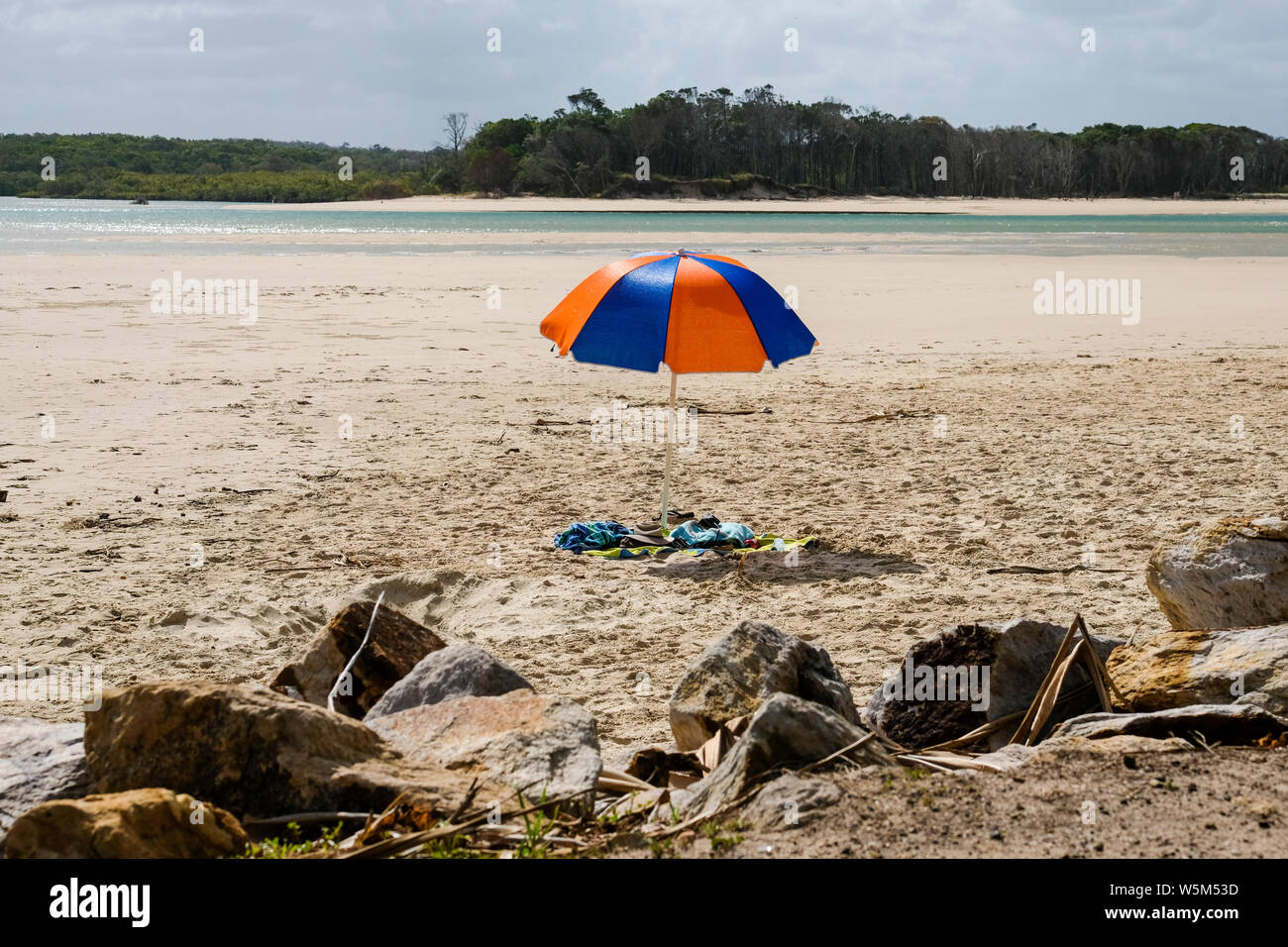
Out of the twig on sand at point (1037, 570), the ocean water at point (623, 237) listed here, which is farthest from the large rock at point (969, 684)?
the ocean water at point (623, 237)

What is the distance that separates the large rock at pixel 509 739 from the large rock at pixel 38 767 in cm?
92

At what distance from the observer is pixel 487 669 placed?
4.27m

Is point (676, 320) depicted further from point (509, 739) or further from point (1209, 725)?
point (1209, 725)

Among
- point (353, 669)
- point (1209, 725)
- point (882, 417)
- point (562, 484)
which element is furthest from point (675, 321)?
point (882, 417)

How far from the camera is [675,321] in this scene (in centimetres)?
726

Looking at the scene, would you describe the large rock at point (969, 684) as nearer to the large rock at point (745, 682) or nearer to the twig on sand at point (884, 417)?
the large rock at point (745, 682)

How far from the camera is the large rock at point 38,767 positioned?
3527 millimetres

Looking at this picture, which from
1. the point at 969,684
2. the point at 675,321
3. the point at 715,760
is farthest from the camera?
the point at 675,321

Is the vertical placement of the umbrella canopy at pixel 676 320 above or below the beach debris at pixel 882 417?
above

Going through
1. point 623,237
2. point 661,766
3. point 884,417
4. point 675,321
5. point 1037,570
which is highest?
point 623,237

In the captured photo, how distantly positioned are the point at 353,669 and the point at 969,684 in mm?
2349
